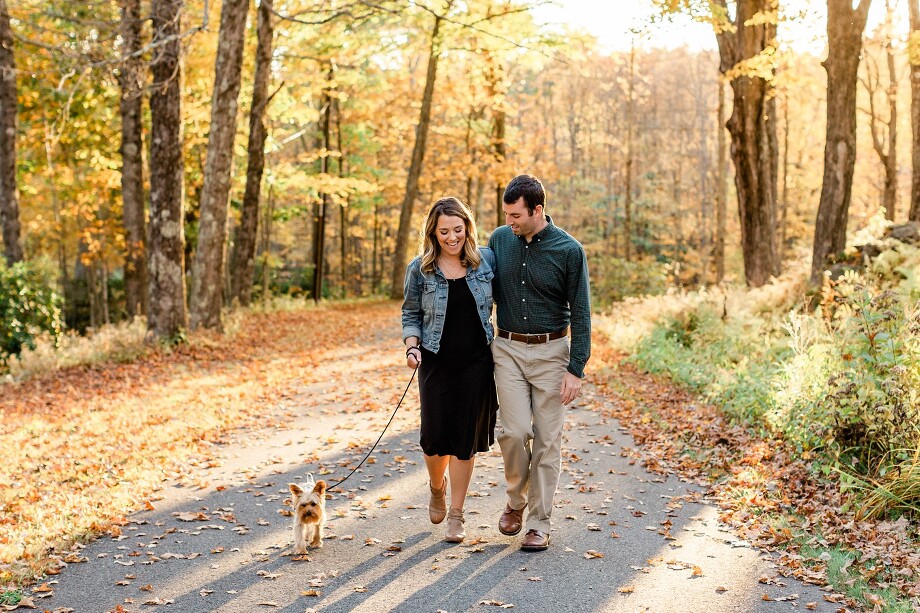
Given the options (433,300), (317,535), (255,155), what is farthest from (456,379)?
(255,155)

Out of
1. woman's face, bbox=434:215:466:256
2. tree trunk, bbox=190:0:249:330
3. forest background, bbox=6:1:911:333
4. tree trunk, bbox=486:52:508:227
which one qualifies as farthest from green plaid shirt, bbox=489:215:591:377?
tree trunk, bbox=486:52:508:227

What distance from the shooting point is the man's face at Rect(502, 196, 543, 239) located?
5.28 metres

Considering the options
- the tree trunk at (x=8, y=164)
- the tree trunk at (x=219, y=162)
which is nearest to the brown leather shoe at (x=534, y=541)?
the tree trunk at (x=219, y=162)

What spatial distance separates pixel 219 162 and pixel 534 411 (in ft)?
37.9

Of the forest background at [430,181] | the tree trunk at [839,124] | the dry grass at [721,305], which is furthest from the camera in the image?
the dry grass at [721,305]

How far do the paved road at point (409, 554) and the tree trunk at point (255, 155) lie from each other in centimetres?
1333

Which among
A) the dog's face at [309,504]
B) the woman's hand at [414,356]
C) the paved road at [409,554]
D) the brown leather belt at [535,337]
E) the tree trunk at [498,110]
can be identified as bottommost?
the paved road at [409,554]

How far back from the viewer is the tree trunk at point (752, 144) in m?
15.9

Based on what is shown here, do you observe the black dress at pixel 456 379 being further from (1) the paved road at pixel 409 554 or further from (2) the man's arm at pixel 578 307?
(1) the paved road at pixel 409 554

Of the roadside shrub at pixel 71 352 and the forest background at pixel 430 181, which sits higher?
the forest background at pixel 430 181

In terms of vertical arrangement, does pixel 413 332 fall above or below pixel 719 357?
above

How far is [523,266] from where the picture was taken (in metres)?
5.48

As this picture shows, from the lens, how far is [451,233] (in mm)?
5328

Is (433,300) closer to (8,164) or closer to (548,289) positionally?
(548,289)
